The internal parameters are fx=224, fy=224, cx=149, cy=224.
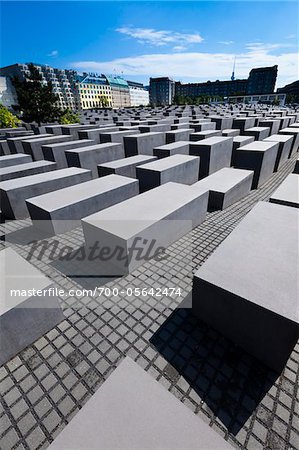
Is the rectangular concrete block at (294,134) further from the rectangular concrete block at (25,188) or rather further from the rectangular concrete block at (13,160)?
the rectangular concrete block at (13,160)

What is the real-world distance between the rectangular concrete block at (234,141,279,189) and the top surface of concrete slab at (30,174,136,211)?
22.1 ft

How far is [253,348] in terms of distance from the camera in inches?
160

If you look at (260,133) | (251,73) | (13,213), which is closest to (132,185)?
(13,213)

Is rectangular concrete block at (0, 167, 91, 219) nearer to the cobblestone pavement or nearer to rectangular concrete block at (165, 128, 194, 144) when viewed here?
the cobblestone pavement

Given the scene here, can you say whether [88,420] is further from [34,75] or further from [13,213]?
[34,75]

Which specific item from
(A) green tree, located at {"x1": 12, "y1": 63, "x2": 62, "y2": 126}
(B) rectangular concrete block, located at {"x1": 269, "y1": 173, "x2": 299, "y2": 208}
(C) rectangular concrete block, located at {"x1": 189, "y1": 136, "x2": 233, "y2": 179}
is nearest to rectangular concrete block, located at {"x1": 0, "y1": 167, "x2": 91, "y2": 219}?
(C) rectangular concrete block, located at {"x1": 189, "y1": 136, "x2": 233, "y2": 179}

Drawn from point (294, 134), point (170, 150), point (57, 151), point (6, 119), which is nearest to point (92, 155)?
point (57, 151)

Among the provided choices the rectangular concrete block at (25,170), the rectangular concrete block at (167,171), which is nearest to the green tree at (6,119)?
the rectangular concrete block at (25,170)

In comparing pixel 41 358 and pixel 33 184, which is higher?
pixel 33 184

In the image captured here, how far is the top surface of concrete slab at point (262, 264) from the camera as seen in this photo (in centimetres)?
368

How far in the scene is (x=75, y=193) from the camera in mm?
8680

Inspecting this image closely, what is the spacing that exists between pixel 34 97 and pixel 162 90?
162200 millimetres

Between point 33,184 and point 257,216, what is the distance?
28.5 ft

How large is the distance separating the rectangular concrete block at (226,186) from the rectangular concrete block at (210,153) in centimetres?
178
